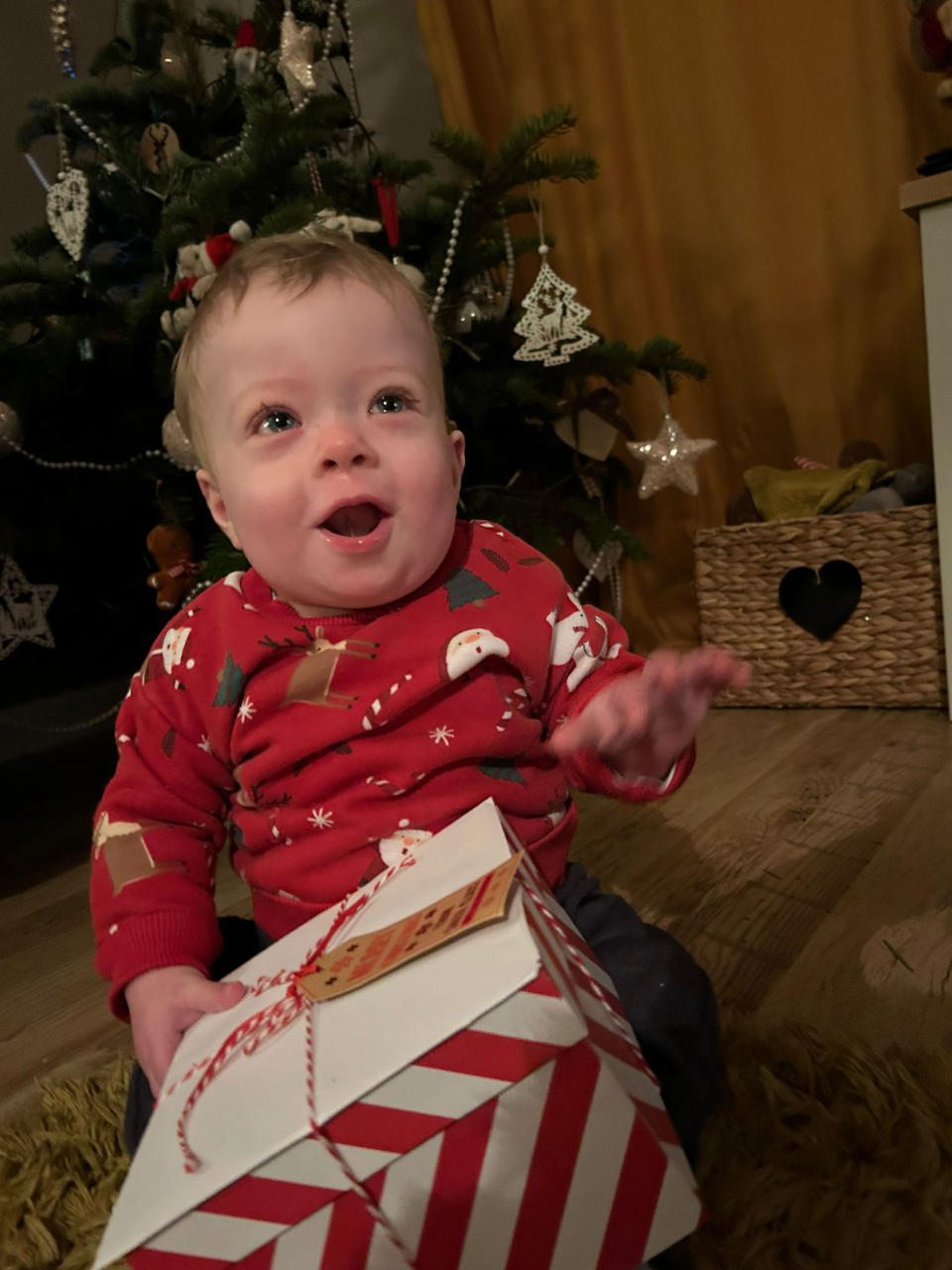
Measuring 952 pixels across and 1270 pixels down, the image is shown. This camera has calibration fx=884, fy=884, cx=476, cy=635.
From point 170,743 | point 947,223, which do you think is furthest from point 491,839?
point 947,223

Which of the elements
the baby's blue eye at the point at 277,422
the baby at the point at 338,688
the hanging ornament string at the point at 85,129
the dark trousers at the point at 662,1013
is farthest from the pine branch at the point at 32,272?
the dark trousers at the point at 662,1013

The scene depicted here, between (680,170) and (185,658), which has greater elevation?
(680,170)

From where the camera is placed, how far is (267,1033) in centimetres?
41

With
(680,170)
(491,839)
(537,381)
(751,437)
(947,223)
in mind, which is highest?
(680,170)

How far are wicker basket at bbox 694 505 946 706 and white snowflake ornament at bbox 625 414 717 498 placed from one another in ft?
0.40

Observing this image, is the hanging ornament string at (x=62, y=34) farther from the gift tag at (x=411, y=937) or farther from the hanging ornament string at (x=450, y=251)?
the gift tag at (x=411, y=937)

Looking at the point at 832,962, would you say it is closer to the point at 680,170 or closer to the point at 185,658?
the point at 185,658

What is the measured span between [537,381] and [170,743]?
96 cm

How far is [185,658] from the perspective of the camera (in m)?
0.67

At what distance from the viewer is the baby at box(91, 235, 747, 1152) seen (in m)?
0.58

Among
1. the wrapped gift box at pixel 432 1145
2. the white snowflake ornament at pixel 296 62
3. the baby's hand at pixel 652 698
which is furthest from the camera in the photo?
the white snowflake ornament at pixel 296 62

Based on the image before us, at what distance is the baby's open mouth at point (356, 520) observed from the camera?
0.60 meters

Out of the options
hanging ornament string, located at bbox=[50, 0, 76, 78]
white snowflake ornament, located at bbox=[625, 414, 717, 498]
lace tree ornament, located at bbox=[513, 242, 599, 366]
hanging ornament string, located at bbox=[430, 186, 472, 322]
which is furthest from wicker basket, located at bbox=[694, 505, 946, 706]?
→ hanging ornament string, located at bbox=[50, 0, 76, 78]

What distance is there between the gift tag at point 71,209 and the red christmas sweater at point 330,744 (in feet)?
3.01
